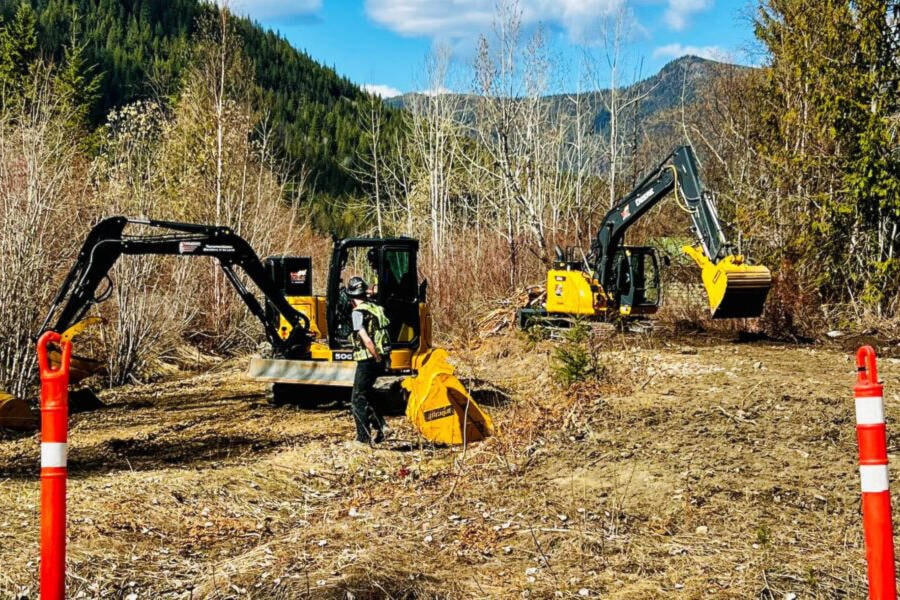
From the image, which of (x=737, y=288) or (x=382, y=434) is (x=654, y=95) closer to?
(x=737, y=288)

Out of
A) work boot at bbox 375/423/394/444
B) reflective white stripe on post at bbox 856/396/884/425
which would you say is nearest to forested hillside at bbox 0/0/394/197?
work boot at bbox 375/423/394/444

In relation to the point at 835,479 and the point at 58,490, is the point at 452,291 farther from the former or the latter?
the point at 58,490

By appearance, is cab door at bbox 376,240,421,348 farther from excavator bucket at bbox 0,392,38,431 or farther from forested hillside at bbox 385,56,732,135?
forested hillside at bbox 385,56,732,135

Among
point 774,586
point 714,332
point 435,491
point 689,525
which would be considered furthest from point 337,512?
point 714,332

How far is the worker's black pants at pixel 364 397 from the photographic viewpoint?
1028 cm

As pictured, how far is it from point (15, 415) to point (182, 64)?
272ft

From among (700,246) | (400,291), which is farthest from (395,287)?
(700,246)

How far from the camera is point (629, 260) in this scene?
683 inches

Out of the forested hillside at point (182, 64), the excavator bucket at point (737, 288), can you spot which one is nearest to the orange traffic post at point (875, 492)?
the excavator bucket at point (737, 288)

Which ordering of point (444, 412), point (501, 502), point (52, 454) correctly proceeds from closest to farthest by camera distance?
point (52, 454) < point (501, 502) < point (444, 412)

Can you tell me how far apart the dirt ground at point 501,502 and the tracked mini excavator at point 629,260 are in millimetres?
2859

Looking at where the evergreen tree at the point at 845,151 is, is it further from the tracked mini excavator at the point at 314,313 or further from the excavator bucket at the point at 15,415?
the excavator bucket at the point at 15,415

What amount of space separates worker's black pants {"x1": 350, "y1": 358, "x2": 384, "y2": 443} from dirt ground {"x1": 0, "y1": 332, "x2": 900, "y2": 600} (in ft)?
1.22

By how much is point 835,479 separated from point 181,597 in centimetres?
514
